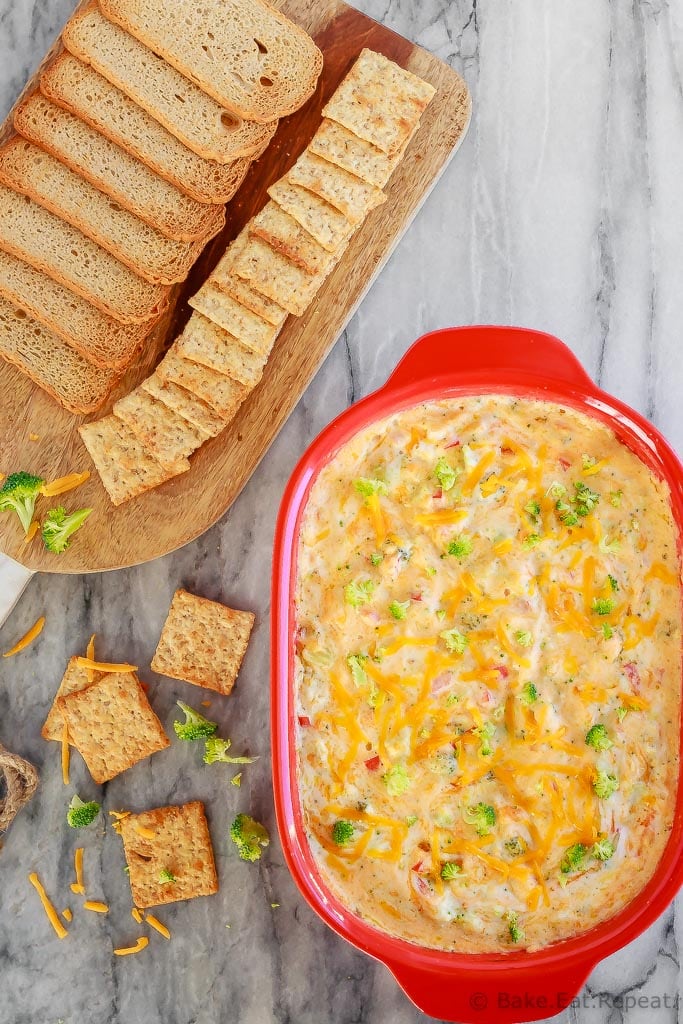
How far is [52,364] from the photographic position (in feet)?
10.5

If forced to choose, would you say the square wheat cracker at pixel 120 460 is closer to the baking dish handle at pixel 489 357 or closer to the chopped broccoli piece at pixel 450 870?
the baking dish handle at pixel 489 357

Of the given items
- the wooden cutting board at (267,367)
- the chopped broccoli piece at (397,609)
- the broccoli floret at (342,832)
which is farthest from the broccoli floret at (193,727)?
the chopped broccoli piece at (397,609)

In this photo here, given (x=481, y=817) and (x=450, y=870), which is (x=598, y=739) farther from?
(x=450, y=870)

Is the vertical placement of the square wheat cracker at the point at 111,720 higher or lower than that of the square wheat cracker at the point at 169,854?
higher

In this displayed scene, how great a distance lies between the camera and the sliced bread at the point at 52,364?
3.20 m

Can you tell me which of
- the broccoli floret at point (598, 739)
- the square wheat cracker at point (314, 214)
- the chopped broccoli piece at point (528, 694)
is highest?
the square wheat cracker at point (314, 214)

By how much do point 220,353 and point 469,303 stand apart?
3.03ft

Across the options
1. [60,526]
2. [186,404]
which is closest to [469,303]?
[186,404]

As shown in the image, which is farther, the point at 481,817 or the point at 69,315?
the point at 69,315

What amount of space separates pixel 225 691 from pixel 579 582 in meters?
1.31

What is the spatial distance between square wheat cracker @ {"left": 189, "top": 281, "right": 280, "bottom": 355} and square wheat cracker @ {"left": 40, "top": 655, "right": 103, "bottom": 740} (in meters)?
1.31

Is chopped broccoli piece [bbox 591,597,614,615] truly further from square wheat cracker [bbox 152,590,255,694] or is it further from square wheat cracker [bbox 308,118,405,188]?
square wheat cracker [bbox 308,118,405,188]

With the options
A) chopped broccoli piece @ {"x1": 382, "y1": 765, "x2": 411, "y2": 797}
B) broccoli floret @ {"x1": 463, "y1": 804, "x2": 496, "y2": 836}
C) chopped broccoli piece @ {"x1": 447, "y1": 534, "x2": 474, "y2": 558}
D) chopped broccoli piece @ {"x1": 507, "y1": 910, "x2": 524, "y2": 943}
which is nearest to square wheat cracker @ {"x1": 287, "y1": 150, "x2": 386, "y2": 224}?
chopped broccoli piece @ {"x1": 447, "y1": 534, "x2": 474, "y2": 558}

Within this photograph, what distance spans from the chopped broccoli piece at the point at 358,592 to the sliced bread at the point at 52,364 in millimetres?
1236
